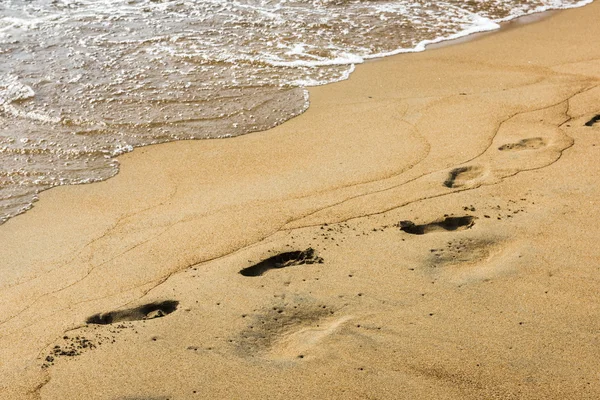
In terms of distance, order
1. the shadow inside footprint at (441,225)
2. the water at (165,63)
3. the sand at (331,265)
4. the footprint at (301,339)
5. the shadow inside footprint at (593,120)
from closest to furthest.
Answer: the sand at (331,265), the footprint at (301,339), the shadow inside footprint at (441,225), the shadow inside footprint at (593,120), the water at (165,63)

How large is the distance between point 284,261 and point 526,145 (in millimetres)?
2175

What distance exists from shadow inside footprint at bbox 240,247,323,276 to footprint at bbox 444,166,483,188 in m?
1.17

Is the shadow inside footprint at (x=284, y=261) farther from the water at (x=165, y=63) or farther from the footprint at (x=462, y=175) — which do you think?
the water at (x=165, y=63)

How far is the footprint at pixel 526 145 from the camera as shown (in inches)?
183

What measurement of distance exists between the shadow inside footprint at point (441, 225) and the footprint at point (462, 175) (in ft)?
1.58

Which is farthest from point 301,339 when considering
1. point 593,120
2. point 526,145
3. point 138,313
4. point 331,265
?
point 593,120

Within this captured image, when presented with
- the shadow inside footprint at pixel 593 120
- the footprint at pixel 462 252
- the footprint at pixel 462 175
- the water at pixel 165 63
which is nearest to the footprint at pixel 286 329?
the footprint at pixel 462 252

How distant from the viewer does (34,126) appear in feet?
17.6

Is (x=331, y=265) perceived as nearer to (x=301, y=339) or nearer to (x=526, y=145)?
(x=301, y=339)

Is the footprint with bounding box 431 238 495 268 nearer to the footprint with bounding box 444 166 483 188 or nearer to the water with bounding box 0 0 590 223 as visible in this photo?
the footprint with bounding box 444 166 483 188

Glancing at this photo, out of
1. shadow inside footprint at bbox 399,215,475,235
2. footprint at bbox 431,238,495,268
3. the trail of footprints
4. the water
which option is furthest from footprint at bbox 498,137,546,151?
the water

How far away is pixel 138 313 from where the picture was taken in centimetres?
321

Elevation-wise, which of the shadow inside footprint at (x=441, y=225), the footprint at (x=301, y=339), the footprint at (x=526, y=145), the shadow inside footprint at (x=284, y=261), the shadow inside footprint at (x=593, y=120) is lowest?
the footprint at (x=301, y=339)

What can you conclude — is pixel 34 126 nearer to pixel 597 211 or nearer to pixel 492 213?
pixel 492 213
